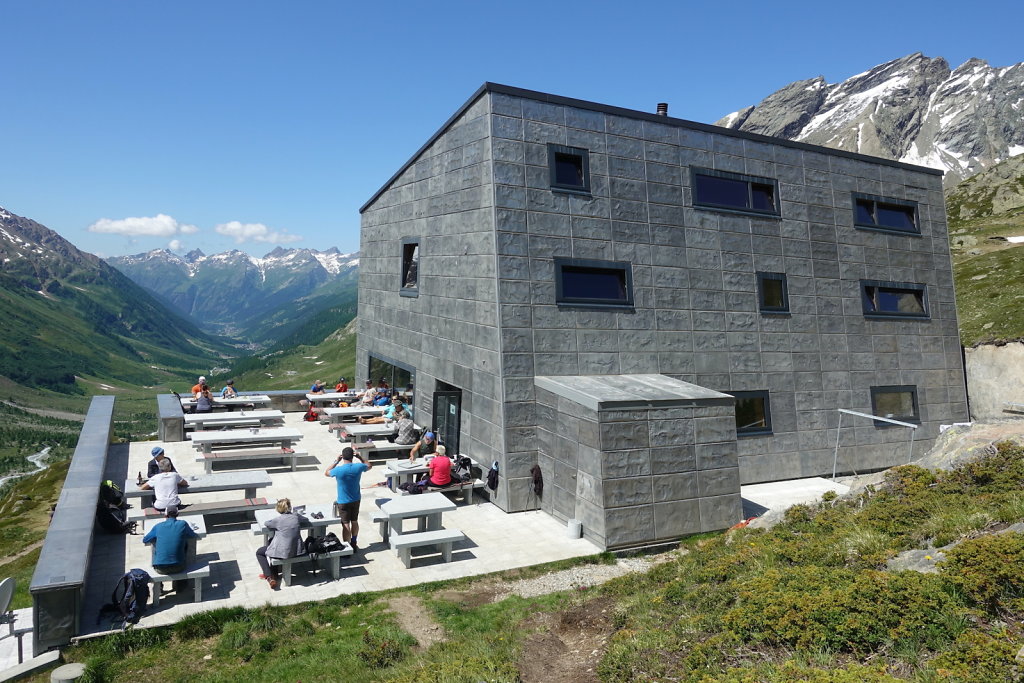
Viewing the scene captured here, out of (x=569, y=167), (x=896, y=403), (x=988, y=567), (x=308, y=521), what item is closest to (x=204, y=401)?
(x=308, y=521)

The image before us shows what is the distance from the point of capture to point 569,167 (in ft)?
52.6

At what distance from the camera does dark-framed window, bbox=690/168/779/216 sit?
18.0 meters

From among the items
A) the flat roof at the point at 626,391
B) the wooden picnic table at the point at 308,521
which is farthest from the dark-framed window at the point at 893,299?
the wooden picnic table at the point at 308,521

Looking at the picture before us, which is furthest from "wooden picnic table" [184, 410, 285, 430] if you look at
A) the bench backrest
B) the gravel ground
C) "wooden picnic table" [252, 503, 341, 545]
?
the gravel ground

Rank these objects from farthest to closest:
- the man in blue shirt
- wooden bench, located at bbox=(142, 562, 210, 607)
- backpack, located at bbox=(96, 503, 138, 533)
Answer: backpack, located at bbox=(96, 503, 138, 533) → the man in blue shirt → wooden bench, located at bbox=(142, 562, 210, 607)

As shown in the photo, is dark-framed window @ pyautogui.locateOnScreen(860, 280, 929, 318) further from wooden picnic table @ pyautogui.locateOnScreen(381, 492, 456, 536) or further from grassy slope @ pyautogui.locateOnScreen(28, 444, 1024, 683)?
wooden picnic table @ pyautogui.locateOnScreen(381, 492, 456, 536)

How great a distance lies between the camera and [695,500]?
13.1 m

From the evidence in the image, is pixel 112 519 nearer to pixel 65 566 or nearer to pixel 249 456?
pixel 65 566

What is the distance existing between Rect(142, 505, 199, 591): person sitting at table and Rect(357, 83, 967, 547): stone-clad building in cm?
727

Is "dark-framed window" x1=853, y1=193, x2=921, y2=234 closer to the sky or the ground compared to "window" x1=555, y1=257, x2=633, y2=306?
closer to the sky

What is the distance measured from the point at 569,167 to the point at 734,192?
240 inches

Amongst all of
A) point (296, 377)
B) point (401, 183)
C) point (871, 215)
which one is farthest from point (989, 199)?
point (296, 377)

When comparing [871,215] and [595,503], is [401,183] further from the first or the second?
[871,215]

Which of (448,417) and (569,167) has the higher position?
(569,167)
